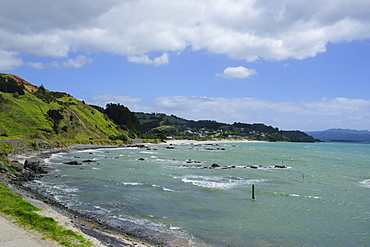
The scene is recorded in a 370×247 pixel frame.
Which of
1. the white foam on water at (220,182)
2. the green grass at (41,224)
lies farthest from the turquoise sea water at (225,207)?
the green grass at (41,224)

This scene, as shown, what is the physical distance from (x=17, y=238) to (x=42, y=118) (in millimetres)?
94944

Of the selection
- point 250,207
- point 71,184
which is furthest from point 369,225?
point 71,184

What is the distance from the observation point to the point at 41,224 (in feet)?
46.7

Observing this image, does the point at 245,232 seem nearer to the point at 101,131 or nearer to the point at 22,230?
the point at 22,230

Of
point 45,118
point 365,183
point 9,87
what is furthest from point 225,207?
point 9,87

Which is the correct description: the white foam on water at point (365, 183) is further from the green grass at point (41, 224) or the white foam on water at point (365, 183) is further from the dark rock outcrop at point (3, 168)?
the dark rock outcrop at point (3, 168)

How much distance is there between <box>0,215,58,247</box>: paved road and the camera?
38.1 ft

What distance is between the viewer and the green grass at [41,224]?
12.8 m

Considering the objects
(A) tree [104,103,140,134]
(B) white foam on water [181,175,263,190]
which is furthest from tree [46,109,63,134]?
(B) white foam on water [181,175,263,190]

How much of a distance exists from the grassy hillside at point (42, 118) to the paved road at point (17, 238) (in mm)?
68530

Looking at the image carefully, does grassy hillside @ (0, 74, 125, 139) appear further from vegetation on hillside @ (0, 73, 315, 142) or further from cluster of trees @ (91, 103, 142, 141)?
cluster of trees @ (91, 103, 142, 141)

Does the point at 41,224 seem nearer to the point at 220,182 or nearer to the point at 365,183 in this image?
the point at 220,182

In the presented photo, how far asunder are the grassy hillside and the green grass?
64.1 metres

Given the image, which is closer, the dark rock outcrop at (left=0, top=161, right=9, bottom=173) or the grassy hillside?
the dark rock outcrop at (left=0, top=161, right=9, bottom=173)
